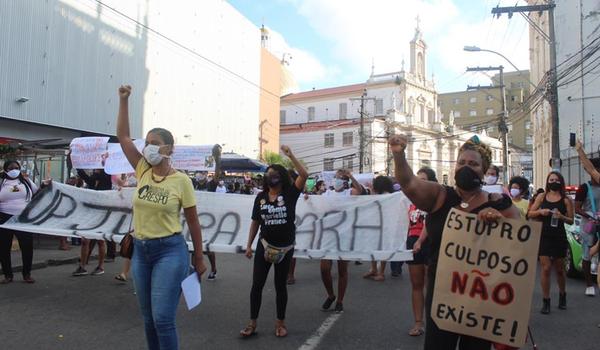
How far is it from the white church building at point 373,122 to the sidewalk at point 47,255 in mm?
54071

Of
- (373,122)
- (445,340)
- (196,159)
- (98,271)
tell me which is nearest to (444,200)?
(445,340)

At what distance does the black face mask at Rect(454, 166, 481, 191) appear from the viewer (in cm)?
302

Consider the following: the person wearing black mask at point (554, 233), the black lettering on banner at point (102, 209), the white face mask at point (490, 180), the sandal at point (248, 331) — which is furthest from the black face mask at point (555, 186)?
the black lettering on banner at point (102, 209)

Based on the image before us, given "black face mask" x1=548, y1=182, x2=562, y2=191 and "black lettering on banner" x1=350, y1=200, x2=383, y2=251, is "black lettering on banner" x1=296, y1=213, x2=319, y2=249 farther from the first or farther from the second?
"black face mask" x1=548, y1=182, x2=562, y2=191

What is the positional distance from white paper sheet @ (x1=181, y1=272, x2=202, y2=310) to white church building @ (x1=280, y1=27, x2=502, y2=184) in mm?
61140

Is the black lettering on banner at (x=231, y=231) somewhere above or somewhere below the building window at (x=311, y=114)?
below

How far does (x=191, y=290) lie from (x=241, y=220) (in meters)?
3.61

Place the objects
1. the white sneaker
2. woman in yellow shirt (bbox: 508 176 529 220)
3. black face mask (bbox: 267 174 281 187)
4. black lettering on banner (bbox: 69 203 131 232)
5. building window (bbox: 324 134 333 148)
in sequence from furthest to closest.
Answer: building window (bbox: 324 134 333 148)
woman in yellow shirt (bbox: 508 176 529 220)
the white sneaker
black lettering on banner (bbox: 69 203 131 232)
black face mask (bbox: 267 174 281 187)

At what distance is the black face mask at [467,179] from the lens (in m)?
3.02

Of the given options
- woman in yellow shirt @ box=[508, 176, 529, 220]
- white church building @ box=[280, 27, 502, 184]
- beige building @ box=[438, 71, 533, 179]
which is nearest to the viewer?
woman in yellow shirt @ box=[508, 176, 529, 220]

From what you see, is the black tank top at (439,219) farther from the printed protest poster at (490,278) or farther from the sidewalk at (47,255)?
the sidewalk at (47,255)

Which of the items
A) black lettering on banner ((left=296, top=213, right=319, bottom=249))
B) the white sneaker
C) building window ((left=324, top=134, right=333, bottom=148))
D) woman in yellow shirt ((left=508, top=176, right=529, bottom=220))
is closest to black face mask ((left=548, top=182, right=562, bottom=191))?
woman in yellow shirt ((left=508, top=176, right=529, bottom=220))

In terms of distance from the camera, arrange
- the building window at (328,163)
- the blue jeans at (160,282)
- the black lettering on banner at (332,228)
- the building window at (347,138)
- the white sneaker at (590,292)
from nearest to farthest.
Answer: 1. the blue jeans at (160,282)
2. the black lettering on banner at (332,228)
3. the white sneaker at (590,292)
4. the building window at (328,163)
5. the building window at (347,138)

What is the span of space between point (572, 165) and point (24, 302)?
23.1m
